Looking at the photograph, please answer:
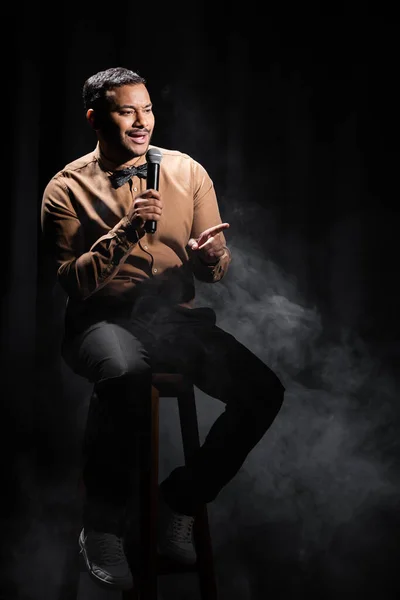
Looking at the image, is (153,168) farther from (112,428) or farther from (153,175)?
(112,428)

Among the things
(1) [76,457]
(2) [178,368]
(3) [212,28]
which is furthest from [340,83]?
(1) [76,457]

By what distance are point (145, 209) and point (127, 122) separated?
354mm

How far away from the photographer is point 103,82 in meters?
2.39

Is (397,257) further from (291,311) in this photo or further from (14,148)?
(14,148)

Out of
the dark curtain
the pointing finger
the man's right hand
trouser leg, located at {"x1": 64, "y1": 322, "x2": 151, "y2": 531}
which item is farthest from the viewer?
the dark curtain

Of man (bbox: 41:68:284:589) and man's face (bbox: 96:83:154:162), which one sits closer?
man (bbox: 41:68:284:589)

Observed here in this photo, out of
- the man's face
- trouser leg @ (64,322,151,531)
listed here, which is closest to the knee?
trouser leg @ (64,322,151,531)

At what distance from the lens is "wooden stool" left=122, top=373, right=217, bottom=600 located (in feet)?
6.96

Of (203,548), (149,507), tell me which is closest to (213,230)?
(149,507)

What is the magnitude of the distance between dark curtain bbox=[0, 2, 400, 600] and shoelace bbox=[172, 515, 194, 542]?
1.36 ft

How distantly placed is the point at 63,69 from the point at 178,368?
1104 mm

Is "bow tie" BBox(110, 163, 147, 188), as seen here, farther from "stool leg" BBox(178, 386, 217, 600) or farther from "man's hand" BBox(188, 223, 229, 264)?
"stool leg" BBox(178, 386, 217, 600)

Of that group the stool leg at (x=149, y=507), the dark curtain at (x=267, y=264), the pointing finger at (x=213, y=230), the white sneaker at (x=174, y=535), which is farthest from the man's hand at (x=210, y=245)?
the white sneaker at (x=174, y=535)

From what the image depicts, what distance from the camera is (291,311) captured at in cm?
270
